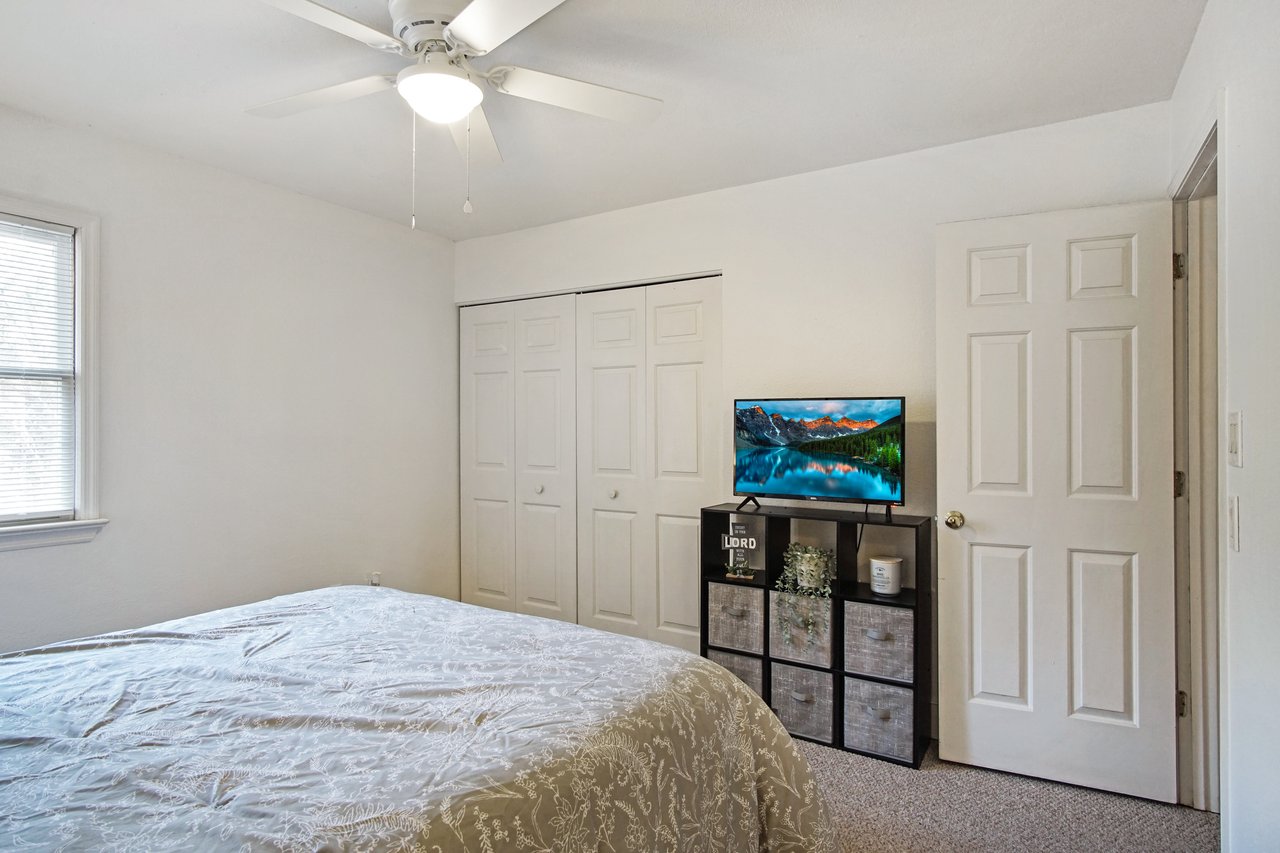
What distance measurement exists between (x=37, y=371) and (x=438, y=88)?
6.45 ft

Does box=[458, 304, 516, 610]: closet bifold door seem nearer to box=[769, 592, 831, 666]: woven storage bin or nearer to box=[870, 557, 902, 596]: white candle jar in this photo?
box=[769, 592, 831, 666]: woven storage bin

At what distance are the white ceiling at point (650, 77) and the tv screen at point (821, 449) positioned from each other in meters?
1.08

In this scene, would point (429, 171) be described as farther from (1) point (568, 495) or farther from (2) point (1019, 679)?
(2) point (1019, 679)

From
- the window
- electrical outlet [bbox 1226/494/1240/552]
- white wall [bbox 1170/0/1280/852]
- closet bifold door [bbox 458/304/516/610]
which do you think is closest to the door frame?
white wall [bbox 1170/0/1280/852]

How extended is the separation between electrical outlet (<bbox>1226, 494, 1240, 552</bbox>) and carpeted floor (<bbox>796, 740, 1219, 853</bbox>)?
1.16m

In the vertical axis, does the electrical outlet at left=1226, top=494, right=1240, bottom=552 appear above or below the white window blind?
below

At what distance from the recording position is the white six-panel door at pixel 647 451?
344cm

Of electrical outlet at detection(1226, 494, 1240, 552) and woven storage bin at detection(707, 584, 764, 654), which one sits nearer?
electrical outlet at detection(1226, 494, 1240, 552)

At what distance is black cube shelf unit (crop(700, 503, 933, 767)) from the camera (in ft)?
8.38

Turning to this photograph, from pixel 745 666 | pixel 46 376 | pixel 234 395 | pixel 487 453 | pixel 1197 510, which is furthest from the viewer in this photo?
pixel 487 453

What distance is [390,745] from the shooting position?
1247 mm

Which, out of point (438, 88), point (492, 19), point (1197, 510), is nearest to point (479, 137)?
point (438, 88)

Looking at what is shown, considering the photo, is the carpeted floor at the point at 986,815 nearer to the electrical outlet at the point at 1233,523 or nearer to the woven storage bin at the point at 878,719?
the woven storage bin at the point at 878,719

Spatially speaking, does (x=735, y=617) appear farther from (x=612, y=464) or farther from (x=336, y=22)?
(x=336, y=22)
